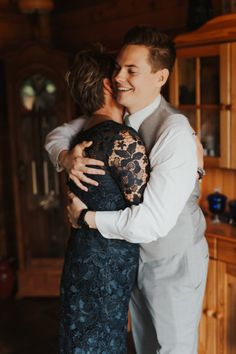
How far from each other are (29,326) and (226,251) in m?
1.52

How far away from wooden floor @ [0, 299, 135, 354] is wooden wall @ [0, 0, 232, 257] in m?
0.57

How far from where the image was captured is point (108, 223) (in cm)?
149

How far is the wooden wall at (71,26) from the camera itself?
3074 millimetres

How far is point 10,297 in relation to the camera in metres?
3.65

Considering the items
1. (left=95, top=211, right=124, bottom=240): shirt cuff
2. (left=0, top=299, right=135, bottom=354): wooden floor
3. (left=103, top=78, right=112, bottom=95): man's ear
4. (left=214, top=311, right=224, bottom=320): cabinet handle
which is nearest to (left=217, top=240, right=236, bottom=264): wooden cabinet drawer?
(left=214, top=311, right=224, bottom=320): cabinet handle

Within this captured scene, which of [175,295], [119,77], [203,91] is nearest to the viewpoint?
[119,77]

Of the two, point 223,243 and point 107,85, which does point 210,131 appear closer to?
point 223,243

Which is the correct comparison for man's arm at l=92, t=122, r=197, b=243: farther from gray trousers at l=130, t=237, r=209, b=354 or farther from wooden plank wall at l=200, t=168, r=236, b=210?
wooden plank wall at l=200, t=168, r=236, b=210

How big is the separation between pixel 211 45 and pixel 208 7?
0.32m

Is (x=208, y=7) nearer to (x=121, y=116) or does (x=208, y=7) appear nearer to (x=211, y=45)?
(x=211, y=45)

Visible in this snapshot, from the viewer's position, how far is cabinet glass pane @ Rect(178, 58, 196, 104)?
2475mm

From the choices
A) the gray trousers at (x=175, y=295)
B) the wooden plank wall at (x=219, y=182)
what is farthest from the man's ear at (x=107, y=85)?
the wooden plank wall at (x=219, y=182)

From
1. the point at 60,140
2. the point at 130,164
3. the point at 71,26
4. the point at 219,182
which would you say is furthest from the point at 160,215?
the point at 71,26

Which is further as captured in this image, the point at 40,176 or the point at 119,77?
the point at 40,176
